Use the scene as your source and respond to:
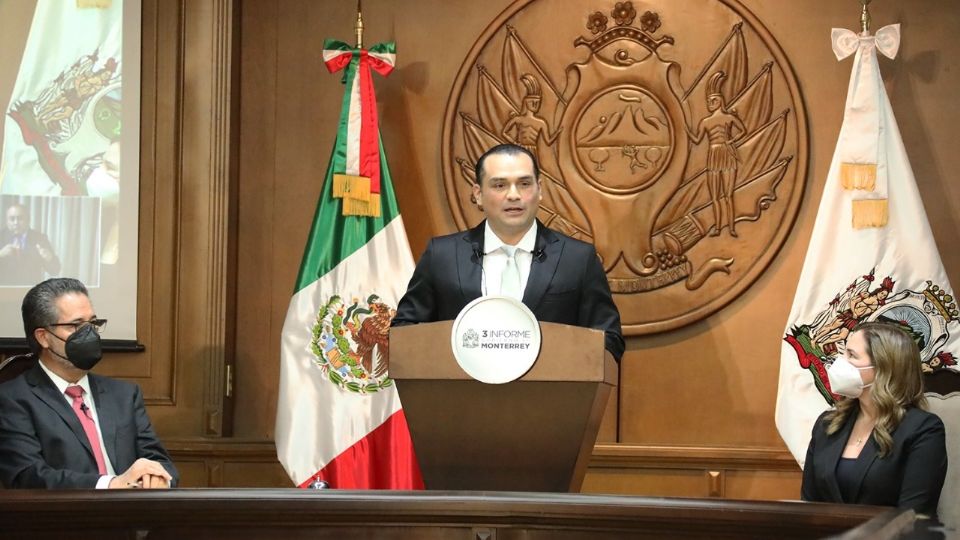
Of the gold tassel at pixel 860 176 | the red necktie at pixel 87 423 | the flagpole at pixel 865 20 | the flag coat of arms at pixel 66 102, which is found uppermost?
the flagpole at pixel 865 20

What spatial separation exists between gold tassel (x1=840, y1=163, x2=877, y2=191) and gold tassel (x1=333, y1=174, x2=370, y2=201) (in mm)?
1883

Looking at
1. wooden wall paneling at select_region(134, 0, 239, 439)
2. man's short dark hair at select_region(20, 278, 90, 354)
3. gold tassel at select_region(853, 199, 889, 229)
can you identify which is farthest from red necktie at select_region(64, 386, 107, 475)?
gold tassel at select_region(853, 199, 889, 229)

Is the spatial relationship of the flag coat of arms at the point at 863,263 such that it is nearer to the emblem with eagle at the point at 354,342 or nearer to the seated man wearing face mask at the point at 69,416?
the emblem with eagle at the point at 354,342

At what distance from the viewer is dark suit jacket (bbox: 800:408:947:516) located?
11.7ft

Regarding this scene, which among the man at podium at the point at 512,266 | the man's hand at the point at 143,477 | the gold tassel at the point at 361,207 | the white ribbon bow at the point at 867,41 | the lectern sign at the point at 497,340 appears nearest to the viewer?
the lectern sign at the point at 497,340

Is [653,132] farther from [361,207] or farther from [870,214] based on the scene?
[361,207]

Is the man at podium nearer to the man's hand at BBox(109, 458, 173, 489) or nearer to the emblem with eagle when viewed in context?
the man's hand at BBox(109, 458, 173, 489)

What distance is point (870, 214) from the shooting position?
480cm

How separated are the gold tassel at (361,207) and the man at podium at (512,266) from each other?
4.21 ft

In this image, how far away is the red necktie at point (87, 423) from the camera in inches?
147

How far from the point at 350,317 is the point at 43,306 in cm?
154

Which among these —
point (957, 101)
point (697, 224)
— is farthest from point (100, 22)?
point (957, 101)

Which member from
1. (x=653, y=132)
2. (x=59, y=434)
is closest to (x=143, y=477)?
(x=59, y=434)

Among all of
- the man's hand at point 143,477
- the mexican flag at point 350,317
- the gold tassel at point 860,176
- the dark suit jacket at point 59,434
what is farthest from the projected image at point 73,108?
the gold tassel at point 860,176
